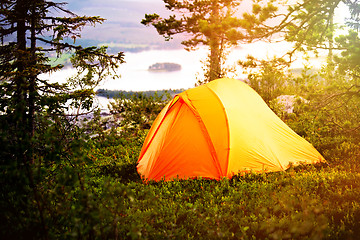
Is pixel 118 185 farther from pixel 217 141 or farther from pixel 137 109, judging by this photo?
pixel 137 109

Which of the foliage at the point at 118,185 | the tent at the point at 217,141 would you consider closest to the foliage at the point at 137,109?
the foliage at the point at 118,185

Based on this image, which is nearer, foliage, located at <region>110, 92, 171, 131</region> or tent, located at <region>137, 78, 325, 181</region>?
tent, located at <region>137, 78, 325, 181</region>

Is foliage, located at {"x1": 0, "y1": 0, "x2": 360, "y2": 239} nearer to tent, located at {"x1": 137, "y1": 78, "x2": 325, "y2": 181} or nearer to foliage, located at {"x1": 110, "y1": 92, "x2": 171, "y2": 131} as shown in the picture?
tent, located at {"x1": 137, "y1": 78, "x2": 325, "y2": 181}

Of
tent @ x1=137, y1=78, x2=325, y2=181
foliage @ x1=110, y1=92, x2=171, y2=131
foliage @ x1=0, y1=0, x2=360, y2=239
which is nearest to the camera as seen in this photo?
foliage @ x1=0, y1=0, x2=360, y2=239

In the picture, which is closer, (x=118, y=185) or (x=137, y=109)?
(x=118, y=185)

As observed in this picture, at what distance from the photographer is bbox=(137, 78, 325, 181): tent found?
6.83 m

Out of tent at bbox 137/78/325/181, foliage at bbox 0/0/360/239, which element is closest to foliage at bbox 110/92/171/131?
foliage at bbox 0/0/360/239

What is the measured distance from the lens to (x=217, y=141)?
6.84 m

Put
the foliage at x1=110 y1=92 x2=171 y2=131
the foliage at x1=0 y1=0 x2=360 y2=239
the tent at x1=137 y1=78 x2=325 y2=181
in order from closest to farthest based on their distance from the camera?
1. the foliage at x1=0 y1=0 x2=360 y2=239
2. the tent at x1=137 y1=78 x2=325 y2=181
3. the foliage at x1=110 y1=92 x2=171 y2=131

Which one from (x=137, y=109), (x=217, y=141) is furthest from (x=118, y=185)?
(x=137, y=109)

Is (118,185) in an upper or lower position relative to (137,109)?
lower

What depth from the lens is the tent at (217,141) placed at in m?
6.83

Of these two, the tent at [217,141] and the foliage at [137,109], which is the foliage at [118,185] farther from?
the foliage at [137,109]

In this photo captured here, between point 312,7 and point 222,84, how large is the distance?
2648 millimetres
